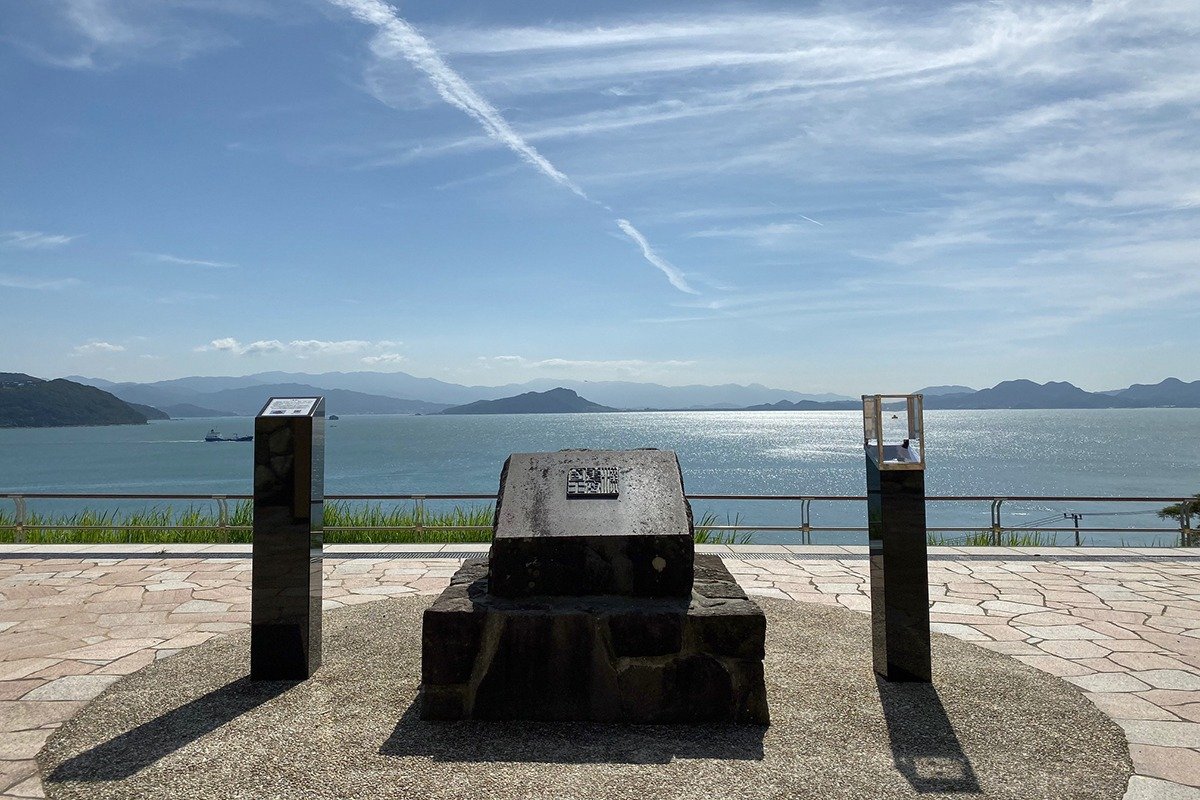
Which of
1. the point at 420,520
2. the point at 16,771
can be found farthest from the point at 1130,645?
the point at 420,520

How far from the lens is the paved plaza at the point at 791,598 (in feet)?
13.9

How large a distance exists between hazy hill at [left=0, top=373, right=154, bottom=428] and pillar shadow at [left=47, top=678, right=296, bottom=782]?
420 ft

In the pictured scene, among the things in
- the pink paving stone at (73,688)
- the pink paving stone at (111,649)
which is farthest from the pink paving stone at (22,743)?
the pink paving stone at (111,649)

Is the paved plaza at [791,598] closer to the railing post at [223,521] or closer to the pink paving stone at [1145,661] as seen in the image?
the pink paving stone at [1145,661]

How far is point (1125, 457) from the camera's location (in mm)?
80438

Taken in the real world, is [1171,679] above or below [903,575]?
below

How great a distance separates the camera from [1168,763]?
3668 millimetres

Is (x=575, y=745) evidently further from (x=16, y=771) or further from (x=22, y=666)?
(x=22, y=666)

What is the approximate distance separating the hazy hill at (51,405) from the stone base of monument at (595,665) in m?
129

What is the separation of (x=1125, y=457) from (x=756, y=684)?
9302cm

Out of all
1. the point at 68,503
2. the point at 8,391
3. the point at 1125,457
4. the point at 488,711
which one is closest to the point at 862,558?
the point at 488,711

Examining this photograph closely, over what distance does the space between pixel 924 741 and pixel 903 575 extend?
44.1 inches

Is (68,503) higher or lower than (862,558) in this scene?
lower

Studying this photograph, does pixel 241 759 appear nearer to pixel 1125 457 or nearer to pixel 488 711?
pixel 488 711
